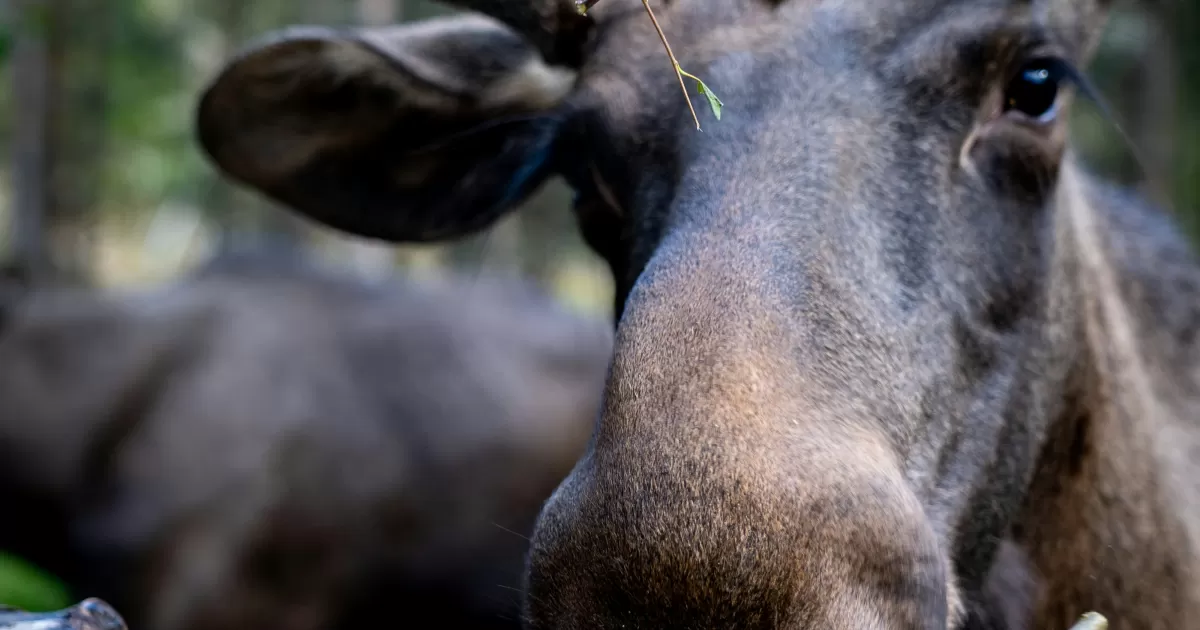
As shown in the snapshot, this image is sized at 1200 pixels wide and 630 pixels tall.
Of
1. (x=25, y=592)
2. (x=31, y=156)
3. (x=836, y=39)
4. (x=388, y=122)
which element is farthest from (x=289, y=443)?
(x=31, y=156)

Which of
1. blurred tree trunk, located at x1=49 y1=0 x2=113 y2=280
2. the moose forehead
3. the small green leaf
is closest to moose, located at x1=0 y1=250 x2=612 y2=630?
the moose forehead

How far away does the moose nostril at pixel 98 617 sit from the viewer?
2171 millimetres

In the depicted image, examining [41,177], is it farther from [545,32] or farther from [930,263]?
[930,263]

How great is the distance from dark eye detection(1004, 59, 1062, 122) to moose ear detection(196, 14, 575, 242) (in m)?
1.43

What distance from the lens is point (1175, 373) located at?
3.83 meters

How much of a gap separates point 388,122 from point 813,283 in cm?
222

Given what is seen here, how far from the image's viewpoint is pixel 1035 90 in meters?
2.82

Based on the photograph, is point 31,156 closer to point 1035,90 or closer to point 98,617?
point 98,617

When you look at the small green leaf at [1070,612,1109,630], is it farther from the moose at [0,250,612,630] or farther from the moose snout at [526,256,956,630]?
the moose at [0,250,612,630]

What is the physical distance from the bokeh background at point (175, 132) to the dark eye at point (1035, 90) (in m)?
0.80

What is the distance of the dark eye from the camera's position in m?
2.79

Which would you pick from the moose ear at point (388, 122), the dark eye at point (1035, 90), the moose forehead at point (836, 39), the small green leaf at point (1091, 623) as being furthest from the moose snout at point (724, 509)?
the moose ear at point (388, 122)

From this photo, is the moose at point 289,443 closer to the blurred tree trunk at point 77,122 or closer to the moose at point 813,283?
the moose at point 813,283

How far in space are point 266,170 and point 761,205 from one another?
7.58 feet
